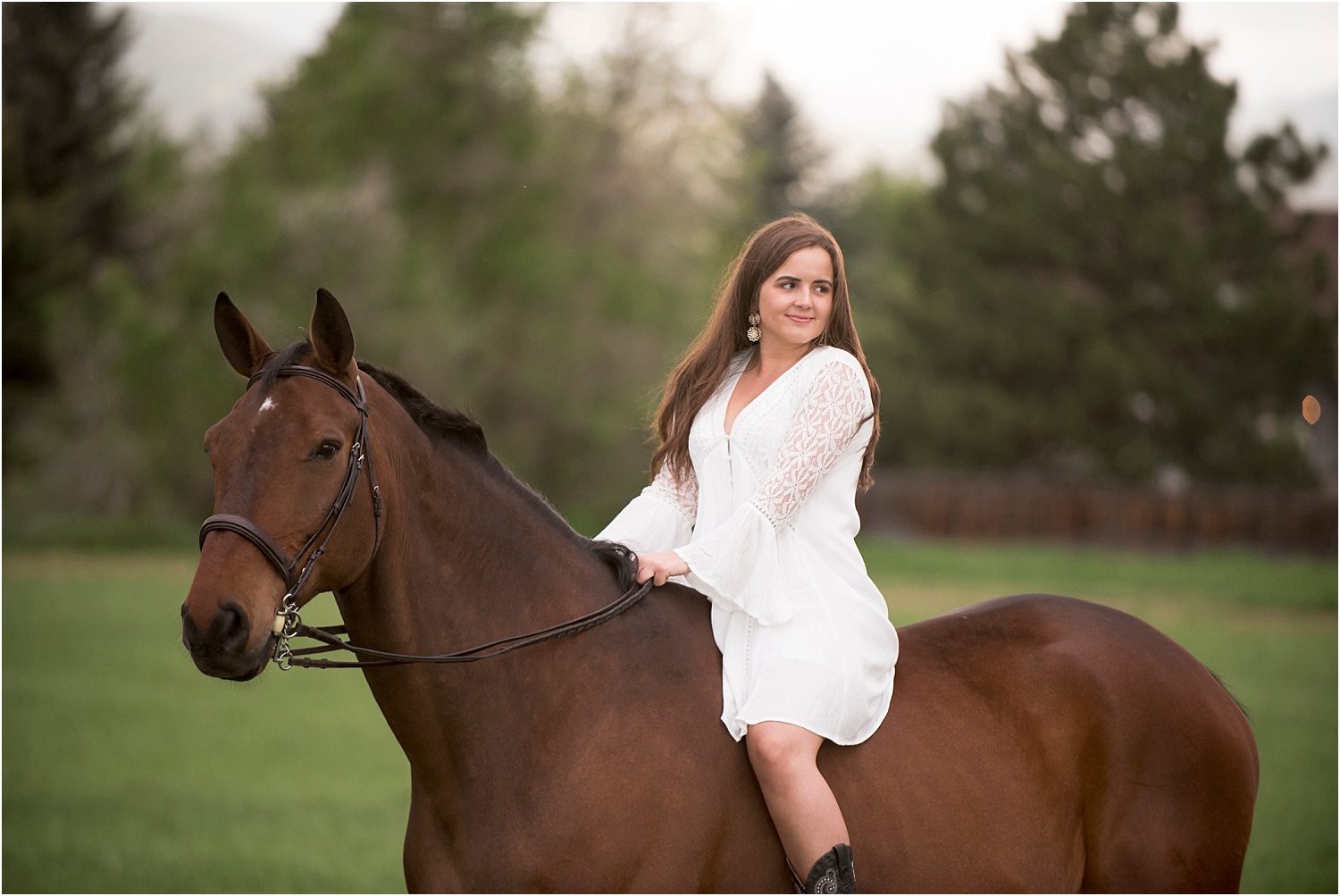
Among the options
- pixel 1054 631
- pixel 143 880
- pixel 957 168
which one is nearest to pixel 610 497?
pixel 957 168

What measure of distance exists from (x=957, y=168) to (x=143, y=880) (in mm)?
29669

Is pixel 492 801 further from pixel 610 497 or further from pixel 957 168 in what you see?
pixel 957 168

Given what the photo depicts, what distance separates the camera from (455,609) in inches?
125

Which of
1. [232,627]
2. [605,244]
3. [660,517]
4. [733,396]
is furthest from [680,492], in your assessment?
[605,244]

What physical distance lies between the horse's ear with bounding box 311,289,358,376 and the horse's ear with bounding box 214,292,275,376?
0.58 ft

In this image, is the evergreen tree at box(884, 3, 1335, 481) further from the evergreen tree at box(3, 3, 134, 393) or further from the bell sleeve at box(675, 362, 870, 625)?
the bell sleeve at box(675, 362, 870, 625)

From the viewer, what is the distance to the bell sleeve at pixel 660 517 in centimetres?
369

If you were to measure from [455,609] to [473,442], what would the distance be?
0.50 metres

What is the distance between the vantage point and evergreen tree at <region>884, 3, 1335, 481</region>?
28312 millimetres

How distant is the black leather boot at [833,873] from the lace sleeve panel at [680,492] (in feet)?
3.95

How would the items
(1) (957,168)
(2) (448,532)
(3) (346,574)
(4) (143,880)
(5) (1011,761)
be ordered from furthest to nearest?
(1) (957,168), (4) (143,880), (5) (1011,761), (2) (448,532), (3) (346,574)

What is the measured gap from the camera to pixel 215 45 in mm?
28047

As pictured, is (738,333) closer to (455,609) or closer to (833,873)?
(455,609)

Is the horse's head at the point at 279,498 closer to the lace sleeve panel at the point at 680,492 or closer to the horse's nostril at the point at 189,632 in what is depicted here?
the horse's nostril at the point at 189,632
